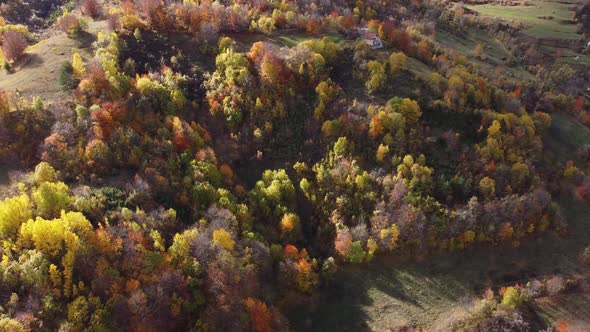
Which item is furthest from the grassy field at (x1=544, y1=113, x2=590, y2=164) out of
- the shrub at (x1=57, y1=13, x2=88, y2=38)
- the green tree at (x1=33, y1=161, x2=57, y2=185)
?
the shrub at (x1=57, y1=13, x2=88, y2=38)

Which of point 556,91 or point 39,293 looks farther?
point 556,91

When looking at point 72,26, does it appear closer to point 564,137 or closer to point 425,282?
point 425,282

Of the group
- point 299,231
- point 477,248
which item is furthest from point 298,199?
point 477,248

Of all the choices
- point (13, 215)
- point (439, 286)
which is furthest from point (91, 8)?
point (439, 286)

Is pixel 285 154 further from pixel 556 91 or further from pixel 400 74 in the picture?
pixel 556 91

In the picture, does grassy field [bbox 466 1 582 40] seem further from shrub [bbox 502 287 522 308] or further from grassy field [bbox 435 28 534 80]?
shrub [bbox 502 287 522 308]

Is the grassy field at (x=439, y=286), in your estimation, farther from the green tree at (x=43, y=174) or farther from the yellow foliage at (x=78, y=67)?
the yellow foliage at (x=78, y=67)

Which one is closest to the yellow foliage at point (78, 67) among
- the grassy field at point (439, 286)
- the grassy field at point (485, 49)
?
the grassy field at point (439, 286)

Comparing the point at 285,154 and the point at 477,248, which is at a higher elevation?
the point at 285,154
